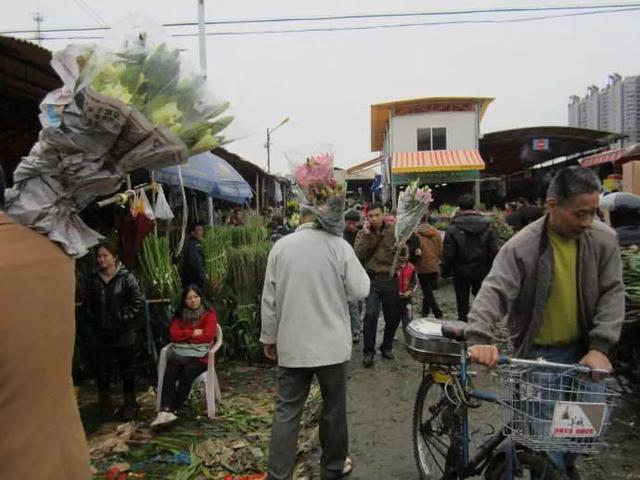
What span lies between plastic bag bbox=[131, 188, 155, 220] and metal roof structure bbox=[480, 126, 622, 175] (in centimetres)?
1943

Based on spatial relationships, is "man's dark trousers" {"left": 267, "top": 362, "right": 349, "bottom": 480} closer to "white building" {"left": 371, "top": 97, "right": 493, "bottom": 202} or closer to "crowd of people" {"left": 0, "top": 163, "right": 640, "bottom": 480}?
"crowd of people" {"left": 0, "top": 163, "right": 640, "bottom": 480}

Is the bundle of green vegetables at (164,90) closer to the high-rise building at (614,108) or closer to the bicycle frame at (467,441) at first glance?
the bicycle frame at (467,441)

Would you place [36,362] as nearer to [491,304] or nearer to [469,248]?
[491,304]

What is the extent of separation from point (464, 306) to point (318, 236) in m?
3.91

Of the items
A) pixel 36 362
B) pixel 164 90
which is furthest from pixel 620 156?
pixel 36 362

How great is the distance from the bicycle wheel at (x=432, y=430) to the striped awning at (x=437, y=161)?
2128cm

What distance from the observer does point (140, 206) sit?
211 inches

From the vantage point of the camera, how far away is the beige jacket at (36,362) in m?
1.35

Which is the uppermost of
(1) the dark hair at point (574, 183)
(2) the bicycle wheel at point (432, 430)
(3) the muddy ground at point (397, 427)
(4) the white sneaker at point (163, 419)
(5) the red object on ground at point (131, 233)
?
(1) the dark hair at point (574, 183)

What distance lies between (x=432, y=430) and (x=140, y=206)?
3593 mm

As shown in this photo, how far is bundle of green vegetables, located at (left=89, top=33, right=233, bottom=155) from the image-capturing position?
191cm

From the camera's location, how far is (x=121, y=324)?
486cm

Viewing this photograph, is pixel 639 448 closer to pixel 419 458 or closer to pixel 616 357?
pixel 616 357

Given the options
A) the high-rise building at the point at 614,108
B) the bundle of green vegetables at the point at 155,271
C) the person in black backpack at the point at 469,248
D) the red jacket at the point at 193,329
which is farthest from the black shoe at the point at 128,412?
the high-rise building at the point at 614,108
